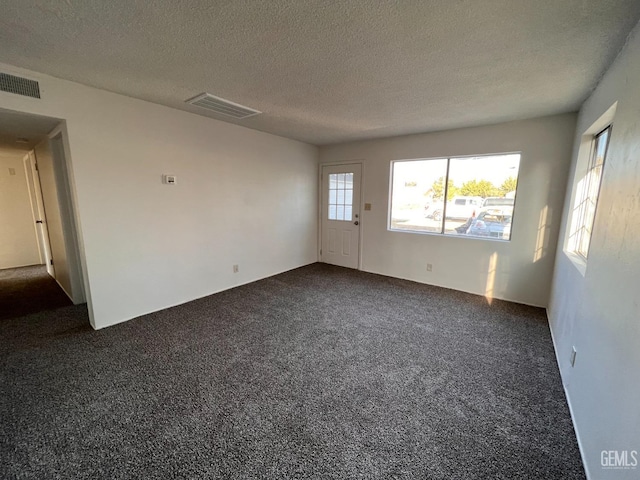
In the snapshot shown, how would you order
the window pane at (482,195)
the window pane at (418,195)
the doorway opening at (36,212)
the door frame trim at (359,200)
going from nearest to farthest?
the doorway opening at (36,212) → the window pane at (482,195) → the window pane at (418,195) → the door frame trim at (359,200)

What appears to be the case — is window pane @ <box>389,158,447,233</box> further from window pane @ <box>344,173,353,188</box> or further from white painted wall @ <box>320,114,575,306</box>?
window pane @ <box>344,173,353,188</box>

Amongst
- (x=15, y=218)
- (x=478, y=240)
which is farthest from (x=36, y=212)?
(x=478, y=240)

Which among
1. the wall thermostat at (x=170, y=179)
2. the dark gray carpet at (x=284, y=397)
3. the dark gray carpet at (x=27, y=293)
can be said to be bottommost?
the dark gray carpet at (x=284, y=397)

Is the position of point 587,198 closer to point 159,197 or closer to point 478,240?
point 478,240

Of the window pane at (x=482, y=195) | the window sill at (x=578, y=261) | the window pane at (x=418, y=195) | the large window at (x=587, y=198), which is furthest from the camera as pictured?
the window pane at (x=418, y=195)

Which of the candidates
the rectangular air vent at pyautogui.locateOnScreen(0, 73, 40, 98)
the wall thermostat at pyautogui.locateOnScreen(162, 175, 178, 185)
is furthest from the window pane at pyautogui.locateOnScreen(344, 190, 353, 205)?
the rectangular air vent at pyautogui.locateOnScreen(0, 73, 40, 98)

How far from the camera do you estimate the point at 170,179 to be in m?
3.25

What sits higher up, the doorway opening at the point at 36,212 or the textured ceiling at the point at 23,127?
the textured ceiling at the point at 23,127

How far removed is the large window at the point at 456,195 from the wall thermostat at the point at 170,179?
3351 millimetres

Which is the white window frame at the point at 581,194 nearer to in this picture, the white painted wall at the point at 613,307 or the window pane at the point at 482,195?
the white painted wall at the point at 613,307

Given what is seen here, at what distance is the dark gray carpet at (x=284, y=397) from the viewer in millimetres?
1459

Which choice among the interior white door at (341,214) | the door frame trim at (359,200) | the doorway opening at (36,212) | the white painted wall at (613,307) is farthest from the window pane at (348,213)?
the doorway opening at (36,212)

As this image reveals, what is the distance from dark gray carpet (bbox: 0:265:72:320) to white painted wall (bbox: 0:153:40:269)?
0.32m

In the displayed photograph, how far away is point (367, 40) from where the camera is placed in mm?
1718
